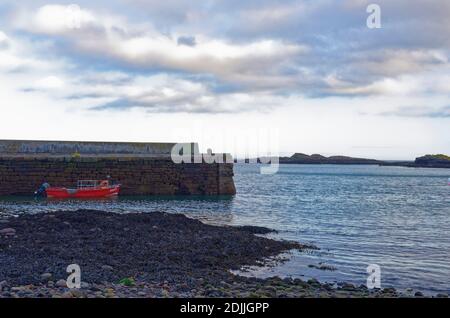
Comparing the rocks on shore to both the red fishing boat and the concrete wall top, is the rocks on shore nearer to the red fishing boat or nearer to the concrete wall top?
the red fishing boat

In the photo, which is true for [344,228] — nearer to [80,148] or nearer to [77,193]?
[77,193]

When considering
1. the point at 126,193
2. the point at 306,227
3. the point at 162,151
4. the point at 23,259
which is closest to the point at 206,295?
the point at 23,259

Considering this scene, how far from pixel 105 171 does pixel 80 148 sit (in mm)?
4514

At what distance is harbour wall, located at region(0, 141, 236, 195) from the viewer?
4000 cm

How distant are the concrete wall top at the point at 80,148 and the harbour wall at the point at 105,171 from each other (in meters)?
0.07

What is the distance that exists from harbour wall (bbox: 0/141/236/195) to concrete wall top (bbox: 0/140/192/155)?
0.07m

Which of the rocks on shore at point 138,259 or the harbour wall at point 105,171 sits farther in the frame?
the harbour wall at point 105,171

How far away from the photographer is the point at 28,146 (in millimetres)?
43250

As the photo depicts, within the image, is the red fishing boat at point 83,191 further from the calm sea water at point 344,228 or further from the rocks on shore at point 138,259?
the rocks on shore at point 138,259

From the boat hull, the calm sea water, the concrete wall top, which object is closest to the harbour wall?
the concrete wall top

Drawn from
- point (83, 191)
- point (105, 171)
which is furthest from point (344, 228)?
point (105, 171)

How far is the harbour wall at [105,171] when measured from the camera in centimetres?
4000

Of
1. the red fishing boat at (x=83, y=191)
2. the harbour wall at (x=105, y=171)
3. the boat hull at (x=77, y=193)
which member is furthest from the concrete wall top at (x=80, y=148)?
the boat hull at (x=77, y=193)
